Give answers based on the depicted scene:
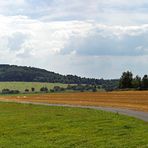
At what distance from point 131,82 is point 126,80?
1406 mm

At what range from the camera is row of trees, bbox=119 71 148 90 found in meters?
121

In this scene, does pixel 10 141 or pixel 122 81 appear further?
pixel 122 81

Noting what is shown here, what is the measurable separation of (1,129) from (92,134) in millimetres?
7228

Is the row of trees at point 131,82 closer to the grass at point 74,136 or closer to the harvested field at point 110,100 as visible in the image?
the harvested field at point 110,100

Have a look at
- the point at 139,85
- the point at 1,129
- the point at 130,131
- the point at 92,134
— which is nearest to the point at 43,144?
the point at 92,134

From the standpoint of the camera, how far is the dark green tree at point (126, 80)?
126 meters

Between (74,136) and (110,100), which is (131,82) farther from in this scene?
(74,136)

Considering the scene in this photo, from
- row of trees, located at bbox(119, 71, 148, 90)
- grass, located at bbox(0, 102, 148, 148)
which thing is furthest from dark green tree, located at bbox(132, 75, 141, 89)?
grass, located at bbox(0, 102, 148, 148)

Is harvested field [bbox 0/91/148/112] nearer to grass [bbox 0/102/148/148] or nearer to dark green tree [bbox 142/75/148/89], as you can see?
grass [bbox 0/102/148/148]

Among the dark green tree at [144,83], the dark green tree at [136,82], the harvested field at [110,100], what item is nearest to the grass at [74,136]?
the harvested field at [110,100]

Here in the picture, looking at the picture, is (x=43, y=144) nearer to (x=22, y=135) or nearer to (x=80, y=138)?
(x=80, y=138)

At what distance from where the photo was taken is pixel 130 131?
87.8 ft

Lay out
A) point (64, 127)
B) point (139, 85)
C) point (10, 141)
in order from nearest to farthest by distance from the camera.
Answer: point (10, 141)
point (64, 127)
point (139, 85)

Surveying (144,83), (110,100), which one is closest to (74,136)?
(110,100)
